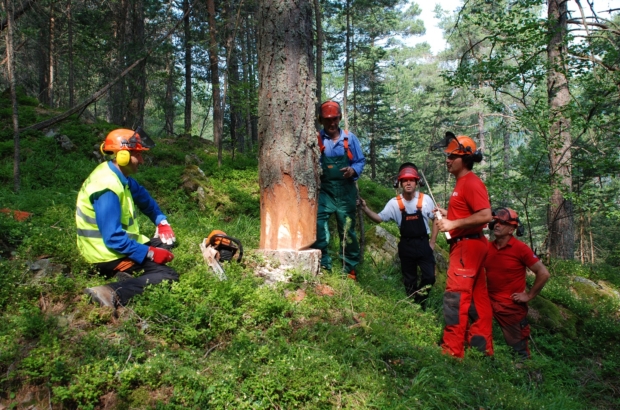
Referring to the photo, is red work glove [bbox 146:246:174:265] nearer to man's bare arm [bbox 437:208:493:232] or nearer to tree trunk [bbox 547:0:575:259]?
man's bare arm [bbox 437:208:493:232]

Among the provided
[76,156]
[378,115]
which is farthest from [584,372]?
[378,115]

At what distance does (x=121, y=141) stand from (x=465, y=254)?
379cm

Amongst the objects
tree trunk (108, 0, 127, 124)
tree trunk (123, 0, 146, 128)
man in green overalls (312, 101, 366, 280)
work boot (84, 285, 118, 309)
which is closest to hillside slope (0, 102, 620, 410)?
work boot (84, 285, 118, 309)

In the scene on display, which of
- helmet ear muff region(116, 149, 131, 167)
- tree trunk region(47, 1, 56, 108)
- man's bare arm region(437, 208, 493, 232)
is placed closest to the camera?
helmet ear muff region(116, 149, 131, 167)

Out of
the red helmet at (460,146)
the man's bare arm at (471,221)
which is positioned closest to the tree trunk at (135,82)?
the red helmet at (460,146)

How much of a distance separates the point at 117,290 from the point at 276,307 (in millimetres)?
1457

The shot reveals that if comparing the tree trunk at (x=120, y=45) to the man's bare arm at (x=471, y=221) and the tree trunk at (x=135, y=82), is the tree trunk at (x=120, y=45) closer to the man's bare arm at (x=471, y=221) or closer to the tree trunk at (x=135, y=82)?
the tree trunk at (x=135, y=82)

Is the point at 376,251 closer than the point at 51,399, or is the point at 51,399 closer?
the point at 51,399

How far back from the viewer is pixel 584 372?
5.12 m

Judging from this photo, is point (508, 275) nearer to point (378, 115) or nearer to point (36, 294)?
point (36, 294)

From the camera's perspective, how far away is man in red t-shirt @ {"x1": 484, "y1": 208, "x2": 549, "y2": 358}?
5027 mm

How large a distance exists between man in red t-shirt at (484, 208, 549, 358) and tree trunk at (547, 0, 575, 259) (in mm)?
3784

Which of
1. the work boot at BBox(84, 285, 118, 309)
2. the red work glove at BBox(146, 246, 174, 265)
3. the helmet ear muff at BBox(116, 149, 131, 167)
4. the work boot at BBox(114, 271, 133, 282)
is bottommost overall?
the work boot at BBox(84, 285, 118, 309)

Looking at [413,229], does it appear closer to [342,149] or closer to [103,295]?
[342,149]
